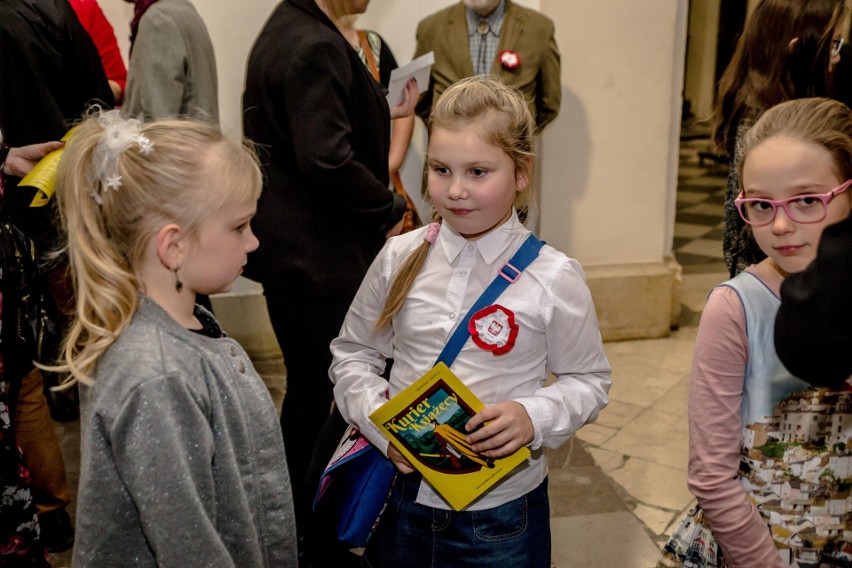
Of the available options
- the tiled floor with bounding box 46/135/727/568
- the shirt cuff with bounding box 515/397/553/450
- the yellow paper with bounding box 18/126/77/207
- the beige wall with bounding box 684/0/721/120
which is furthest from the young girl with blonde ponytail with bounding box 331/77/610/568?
the beige wall with bounding box 684/0/721/120

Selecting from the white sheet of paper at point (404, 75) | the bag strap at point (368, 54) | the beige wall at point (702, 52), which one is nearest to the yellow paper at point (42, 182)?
the white sheet of paper at point (404, 75)

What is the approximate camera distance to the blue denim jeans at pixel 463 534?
1768 mm

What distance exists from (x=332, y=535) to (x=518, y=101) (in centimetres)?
135

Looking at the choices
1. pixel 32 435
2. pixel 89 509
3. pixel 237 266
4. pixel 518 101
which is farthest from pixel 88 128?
pixel 32 435

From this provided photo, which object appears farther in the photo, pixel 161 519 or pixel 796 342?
pixel 161 519

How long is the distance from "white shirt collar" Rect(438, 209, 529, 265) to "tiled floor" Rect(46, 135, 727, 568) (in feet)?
4.51

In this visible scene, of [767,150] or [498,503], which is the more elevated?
[767,150]

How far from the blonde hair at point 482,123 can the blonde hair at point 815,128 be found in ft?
1.45

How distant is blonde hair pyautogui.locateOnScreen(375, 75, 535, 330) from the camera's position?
1.74m

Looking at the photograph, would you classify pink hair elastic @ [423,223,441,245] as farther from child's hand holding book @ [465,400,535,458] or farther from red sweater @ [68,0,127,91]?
red sweater @ [68,0,127,91]

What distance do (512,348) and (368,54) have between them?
194cm

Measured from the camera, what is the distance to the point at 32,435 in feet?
9.07

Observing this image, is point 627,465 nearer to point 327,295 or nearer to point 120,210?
point 327,295

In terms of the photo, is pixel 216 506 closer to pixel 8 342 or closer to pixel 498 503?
pixel 498 503
